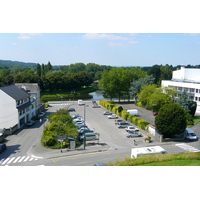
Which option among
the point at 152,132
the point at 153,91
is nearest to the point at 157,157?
the point at 152,132

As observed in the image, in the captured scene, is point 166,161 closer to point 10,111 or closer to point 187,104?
point 187,104

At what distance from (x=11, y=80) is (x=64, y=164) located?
1983 inches

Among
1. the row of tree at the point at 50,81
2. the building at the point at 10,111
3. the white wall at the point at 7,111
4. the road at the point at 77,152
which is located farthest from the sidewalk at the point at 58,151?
the row of tree at the point at 50,81

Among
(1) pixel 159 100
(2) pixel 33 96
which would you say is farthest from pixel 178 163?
(2) pixel 33 96

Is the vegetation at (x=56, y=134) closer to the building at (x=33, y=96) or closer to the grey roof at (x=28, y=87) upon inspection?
the building at (x=33, y=96)

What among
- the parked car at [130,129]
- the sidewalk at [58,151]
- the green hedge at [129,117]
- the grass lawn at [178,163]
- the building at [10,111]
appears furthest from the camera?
the green hedge at [129,117]

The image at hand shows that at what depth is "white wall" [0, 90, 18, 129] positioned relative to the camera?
26.4m

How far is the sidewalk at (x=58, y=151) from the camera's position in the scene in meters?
19.6

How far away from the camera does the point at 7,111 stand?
1063 inches

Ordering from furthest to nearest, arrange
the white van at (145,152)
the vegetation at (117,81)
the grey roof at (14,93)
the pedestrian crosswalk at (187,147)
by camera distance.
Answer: the vegetation at (117,81) → the grey roof at (14,93) → the pedestrian crosswalk at (187,147) → the white van at (145,152)

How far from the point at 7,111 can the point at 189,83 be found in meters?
28.4

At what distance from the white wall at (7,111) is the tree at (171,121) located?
17261 mm

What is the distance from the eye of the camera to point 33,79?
60.9 m

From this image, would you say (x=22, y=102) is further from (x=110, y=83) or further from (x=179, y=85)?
(x=179, y=85)
